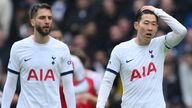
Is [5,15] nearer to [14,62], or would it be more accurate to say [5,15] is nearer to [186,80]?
[186,80]

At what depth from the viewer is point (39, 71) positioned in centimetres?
1393

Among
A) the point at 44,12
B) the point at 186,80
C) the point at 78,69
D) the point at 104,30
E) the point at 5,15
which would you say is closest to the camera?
the point at 44,12

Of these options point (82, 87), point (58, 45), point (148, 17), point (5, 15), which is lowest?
point (82, 87)

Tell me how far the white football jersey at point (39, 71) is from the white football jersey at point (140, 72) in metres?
0.73

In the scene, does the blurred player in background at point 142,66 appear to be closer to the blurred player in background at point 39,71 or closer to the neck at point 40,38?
the blurred player in background at point 39,71

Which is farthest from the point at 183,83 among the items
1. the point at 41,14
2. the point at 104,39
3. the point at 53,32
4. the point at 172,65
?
the point at 41,14

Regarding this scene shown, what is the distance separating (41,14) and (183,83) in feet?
19.4

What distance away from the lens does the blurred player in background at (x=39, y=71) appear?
548 inches

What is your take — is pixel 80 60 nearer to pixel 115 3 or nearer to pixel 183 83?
pixel 183 83

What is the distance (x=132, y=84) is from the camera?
547 inches

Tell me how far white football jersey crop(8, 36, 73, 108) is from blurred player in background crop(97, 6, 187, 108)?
64 cm

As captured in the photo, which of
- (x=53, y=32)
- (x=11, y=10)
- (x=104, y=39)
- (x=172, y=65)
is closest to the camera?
(x=53, y=32)

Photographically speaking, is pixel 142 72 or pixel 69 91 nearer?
pixel 142 72

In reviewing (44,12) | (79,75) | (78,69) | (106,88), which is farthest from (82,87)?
(44,12)
